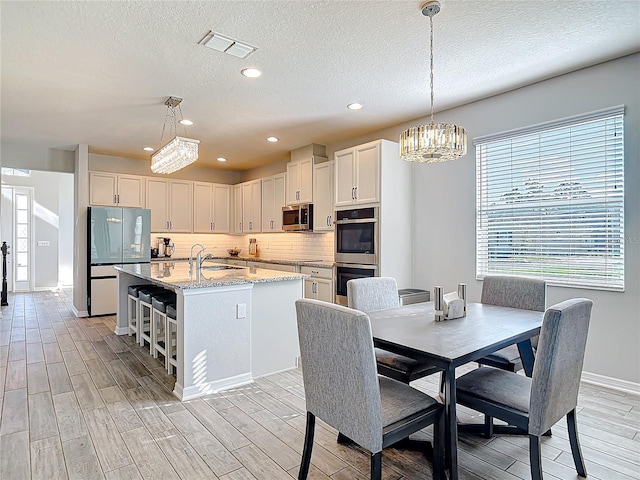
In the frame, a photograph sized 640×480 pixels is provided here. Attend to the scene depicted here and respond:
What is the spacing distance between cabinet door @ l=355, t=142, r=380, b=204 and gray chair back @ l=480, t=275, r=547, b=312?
1709 mm

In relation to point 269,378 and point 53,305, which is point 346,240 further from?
point 53,305

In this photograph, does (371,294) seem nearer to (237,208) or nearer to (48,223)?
(237,208)

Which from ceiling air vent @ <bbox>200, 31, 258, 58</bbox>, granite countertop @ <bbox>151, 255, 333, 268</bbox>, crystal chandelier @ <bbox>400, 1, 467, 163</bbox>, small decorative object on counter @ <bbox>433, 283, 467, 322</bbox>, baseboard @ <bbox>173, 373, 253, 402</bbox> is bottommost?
baseboard @ <bbox>173, 373, 253, 402</bbox>

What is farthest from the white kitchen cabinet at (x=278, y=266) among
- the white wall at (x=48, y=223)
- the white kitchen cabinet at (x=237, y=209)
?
the white wall at (x=48, y=223)

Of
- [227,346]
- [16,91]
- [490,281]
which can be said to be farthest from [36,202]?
[490,281]

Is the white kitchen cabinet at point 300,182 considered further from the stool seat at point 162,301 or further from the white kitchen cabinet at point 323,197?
the stool seat at point 162,301

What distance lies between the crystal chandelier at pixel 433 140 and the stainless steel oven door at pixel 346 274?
2078 mm

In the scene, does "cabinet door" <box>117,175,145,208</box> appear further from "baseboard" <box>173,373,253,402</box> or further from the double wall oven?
"baseboard" <box>173,373,253,402</box>

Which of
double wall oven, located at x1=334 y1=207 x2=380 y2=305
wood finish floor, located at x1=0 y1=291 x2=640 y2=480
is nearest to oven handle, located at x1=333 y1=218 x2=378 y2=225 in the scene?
double wall oven, located at x1=334 y1=207 x2=380 y2=305

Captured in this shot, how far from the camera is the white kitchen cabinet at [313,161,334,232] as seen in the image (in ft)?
17.3

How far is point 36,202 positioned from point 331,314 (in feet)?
32.8

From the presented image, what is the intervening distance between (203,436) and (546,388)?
1976 mm

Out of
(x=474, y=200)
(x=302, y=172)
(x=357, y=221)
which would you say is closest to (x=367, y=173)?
(x=357, y=221)

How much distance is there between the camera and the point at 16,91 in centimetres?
367
